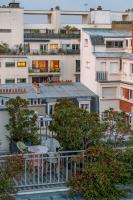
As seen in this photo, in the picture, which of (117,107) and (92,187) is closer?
(92,187)

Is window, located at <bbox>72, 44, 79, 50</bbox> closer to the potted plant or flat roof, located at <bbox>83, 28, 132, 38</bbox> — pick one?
flat roof, located at <bbox>83, 28, 132, 38</bbox>

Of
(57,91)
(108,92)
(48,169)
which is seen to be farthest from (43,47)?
(48,169)

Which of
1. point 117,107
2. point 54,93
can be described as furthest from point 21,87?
point 117,107

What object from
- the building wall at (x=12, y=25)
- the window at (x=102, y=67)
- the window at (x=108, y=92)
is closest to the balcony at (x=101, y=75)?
the window at (x=102, y=67)

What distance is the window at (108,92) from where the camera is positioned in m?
44.1

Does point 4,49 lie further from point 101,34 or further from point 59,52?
point 101,34

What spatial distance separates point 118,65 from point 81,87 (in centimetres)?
428

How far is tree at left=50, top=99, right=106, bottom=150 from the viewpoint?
13.6 m

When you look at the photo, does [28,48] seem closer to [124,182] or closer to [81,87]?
[81,87]

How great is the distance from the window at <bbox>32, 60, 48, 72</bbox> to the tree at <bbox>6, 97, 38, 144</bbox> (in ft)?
137

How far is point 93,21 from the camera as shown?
6844 centimetres

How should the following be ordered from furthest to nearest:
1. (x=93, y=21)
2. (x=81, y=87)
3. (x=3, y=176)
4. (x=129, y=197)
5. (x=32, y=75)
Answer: (x=93, y=21), (x=32, y=75), (x=81, y=87), (x=129, y=197), (x=3, y=176)

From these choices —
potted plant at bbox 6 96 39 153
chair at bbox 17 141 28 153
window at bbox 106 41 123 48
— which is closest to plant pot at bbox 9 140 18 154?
potted plant at bbox 6 96 39 153

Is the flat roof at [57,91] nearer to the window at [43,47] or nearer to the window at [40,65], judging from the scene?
the window at [40,65]
